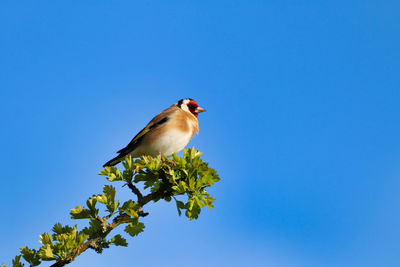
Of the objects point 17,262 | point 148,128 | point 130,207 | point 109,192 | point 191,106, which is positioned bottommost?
point 17,262

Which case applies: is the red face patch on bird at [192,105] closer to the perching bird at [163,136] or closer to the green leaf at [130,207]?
the perching bird at [163,136]

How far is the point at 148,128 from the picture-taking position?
33.1ft

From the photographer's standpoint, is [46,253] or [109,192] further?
[109,192]

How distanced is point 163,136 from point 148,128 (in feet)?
1.97

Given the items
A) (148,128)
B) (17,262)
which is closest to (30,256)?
(17,262)

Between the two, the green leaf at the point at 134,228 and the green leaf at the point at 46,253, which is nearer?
the green leaf at the point at 46,253

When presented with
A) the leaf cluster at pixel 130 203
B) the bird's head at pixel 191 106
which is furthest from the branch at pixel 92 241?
the bird's head at pixel 191 106

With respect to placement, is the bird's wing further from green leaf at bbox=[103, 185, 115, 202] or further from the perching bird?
green leaf at bbox=[103, 185, 115, 202]

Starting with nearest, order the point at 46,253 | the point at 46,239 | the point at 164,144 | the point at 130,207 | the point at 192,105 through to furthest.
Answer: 1. the point at 46,253
2. the point at 46,239
3. the point at 130,207
4. the point at 164,144
5. the point at 192,105

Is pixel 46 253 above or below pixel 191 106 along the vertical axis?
below

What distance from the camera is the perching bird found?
966cm

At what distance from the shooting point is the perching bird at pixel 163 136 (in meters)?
9.66

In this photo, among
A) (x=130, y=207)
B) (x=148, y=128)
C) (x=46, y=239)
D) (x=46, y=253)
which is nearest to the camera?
(x=46, y=253)

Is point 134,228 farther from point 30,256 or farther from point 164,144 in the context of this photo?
point 164,144
